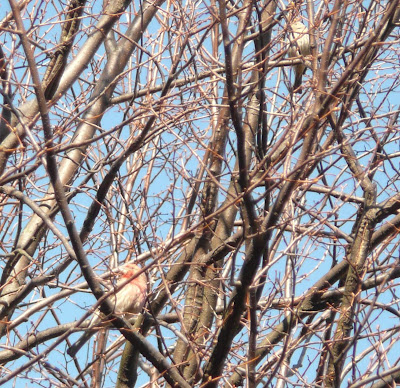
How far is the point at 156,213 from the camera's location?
631cm

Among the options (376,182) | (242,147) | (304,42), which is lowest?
(242,147)

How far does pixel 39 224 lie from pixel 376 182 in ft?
8.10

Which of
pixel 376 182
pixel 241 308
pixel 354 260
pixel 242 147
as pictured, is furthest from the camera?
pixel 376 182

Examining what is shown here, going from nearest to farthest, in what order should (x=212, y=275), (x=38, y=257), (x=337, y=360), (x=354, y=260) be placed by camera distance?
(x=337, y=360), (x=354, y=260), (x=212, y=275), (x=38, y=257)

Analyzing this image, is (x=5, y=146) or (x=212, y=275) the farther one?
(x=212, y=275)

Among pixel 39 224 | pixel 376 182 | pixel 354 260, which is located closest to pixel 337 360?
pixel 354 260

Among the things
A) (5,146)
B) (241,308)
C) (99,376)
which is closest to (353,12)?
(241,308)

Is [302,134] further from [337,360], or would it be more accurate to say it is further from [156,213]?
[156,213]

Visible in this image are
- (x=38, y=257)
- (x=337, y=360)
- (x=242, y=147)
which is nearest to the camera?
(x=242, y=147)

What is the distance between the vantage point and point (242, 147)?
350 cm

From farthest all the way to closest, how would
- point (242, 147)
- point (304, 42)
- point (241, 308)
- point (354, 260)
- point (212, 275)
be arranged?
point (304, 42)
point (212, 275)
point (354, 260)
point (241, 308)
point (242, 147)

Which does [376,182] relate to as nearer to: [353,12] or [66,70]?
[353,12]

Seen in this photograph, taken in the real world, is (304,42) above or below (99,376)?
above

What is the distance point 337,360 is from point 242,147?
1.51 meters
